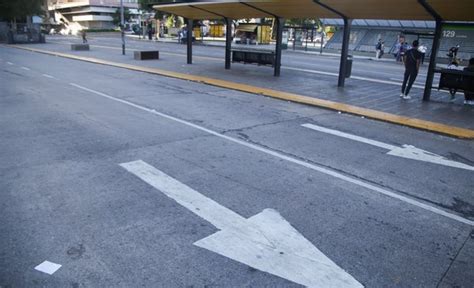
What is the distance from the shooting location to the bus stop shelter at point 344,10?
1162 centimetres

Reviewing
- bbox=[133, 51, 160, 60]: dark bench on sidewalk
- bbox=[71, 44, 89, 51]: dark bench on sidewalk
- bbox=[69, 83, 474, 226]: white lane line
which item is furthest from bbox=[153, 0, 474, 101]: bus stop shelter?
bbox=[71, 44, 89, 51]: dark bench on sidewalk

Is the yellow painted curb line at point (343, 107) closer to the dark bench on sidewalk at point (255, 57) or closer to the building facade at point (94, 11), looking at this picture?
the dark bench on sidewalk at point (255, 57)

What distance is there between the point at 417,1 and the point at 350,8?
8.57ft

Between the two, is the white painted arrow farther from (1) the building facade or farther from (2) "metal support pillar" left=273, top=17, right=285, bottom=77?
(1) the building facade

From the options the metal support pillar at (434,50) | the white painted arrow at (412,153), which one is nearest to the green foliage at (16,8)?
the metal support pillar at (434,50)

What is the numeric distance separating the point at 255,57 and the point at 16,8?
32092 mm

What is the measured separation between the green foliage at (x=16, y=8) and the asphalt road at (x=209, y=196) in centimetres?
3710

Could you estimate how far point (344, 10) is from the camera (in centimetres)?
1399

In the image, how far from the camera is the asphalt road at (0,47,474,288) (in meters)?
3.55

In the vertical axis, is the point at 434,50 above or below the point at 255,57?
above

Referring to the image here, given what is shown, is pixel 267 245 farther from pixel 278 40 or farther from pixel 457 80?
pixel 278 40

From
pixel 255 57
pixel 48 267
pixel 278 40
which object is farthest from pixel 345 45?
pixel 48 267

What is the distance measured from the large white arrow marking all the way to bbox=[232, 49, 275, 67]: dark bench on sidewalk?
1484 cm

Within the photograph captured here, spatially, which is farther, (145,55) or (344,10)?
(145,55)
